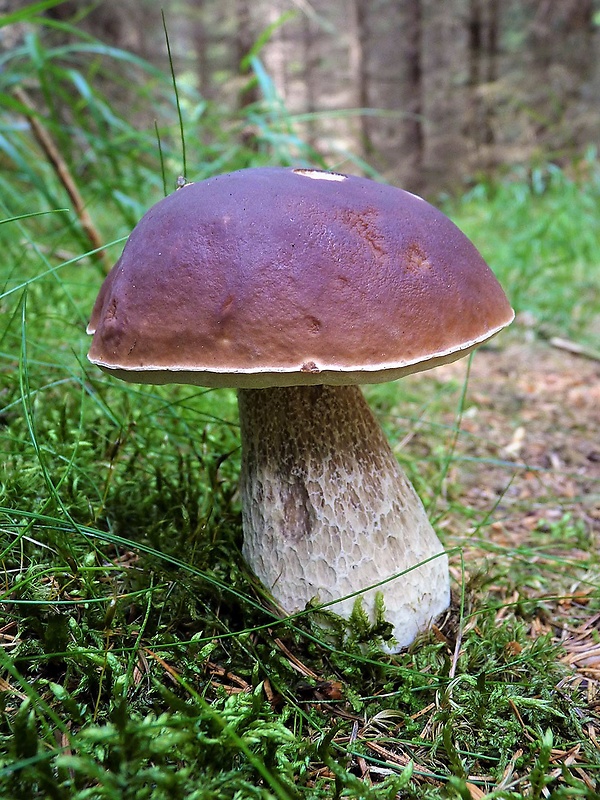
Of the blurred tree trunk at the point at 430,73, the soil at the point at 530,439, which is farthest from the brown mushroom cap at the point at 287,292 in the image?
the blurred tree trunk at the point at 430,73

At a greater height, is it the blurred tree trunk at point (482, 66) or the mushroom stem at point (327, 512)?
the blurred tree trunk at point (482, 66)

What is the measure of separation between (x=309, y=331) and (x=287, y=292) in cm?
8

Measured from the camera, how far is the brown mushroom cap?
895 millimetres

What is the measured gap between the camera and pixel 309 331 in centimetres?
89

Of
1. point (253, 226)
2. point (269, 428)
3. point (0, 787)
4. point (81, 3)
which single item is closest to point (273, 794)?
point (0, 787)

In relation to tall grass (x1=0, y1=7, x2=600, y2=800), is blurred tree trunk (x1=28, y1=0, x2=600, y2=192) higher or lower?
higher

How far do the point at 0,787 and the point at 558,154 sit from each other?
6.51m

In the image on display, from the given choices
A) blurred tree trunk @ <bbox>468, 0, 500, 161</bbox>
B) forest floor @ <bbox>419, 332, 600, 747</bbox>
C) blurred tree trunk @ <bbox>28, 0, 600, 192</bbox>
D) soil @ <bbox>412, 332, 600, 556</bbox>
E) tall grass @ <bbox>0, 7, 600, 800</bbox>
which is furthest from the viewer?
blurred tree trunk @ <bbox>468, 0, 500, 161</bbox>

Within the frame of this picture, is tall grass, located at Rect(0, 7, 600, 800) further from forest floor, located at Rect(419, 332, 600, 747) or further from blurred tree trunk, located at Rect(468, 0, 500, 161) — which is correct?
blurred tree trunk, located at Rect(468, 0, 500, 161)

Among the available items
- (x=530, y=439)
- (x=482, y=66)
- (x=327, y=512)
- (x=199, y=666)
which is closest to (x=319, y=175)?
(x=327, y=512)

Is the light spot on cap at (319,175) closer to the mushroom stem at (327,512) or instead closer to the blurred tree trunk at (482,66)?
the mushroom stem at (327,512)

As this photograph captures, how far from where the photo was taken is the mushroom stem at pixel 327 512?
1.20 m

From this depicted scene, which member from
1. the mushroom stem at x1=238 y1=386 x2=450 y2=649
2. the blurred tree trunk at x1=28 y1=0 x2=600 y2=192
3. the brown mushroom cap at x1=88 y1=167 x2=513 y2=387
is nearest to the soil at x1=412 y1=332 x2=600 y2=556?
the mushroom stem at x1=238 y1=386 x2=450 y2=649

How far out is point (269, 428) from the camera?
1.25 metres
